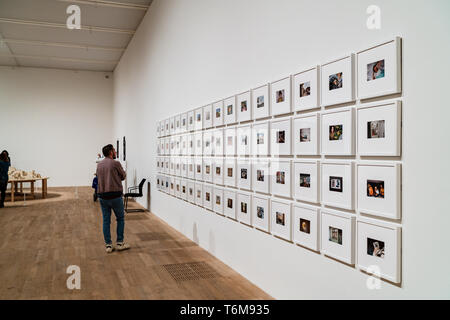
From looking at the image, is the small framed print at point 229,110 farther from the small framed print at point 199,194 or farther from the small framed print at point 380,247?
the small framed print at point 380,247

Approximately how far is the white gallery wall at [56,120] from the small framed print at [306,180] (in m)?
16.4

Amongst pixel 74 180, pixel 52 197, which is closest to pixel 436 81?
pixel 52 197

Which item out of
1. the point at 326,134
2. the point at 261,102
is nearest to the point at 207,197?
the point at 261,102

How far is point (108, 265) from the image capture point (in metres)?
5.23

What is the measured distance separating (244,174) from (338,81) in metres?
1.94

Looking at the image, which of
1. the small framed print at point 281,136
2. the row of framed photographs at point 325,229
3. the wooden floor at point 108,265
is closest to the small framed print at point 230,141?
the row of framed photographs at point 325,229

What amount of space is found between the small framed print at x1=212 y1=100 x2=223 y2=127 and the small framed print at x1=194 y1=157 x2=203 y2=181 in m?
0.90

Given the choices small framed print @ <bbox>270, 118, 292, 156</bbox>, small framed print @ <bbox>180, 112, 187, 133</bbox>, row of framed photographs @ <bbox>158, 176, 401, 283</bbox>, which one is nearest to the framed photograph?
row of framed photographs @ <bbox>158, 176, 401, 283</bbox>

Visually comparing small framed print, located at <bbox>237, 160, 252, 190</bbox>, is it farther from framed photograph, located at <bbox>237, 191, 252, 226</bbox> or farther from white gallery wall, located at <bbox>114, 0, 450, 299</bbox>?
white gallery wall, located at <bbox>114, 0, 450, 299</bbox>

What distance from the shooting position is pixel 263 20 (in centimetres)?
418

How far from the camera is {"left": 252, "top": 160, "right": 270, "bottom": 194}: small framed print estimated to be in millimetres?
4047

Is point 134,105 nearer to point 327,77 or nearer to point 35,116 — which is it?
point 35,116
